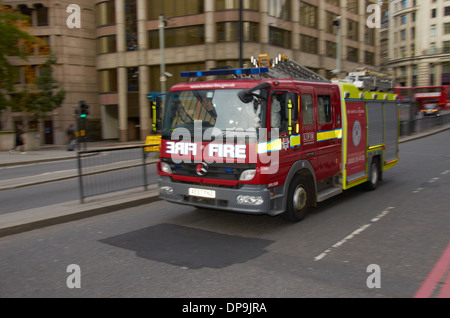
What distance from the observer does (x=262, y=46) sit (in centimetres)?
3512

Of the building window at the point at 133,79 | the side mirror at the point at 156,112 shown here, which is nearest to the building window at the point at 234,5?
the building window at the point at 133,79

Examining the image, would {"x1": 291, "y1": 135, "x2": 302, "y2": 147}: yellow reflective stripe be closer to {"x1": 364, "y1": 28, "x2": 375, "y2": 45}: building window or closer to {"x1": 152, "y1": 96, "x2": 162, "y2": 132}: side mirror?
{"x1": 152, "y1": 96, "x2": 162, "y2": 132}: side mirror

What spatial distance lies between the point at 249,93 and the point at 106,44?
124 feet

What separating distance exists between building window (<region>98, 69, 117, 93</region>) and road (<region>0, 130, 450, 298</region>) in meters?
34.7

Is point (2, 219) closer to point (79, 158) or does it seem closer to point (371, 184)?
point (79, 158)

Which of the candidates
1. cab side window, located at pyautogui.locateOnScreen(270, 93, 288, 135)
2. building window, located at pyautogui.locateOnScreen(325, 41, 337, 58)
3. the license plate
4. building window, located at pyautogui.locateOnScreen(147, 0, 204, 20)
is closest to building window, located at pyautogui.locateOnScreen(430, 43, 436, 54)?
building window, located at pyautogui.locateOnScreen(325, 41, 337, 58)

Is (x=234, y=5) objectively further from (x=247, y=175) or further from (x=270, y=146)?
(x=247, y=175)

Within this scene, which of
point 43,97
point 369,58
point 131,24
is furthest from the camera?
point 369,58

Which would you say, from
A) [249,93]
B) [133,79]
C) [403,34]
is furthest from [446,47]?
[249,93]

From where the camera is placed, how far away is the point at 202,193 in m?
6.20

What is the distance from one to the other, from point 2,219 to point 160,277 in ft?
12.5

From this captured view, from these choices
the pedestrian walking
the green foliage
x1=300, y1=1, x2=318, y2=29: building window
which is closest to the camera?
the green foliage

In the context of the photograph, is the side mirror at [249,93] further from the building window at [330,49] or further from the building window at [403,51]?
the building window at [403,51]

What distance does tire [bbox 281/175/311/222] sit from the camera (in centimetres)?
647
